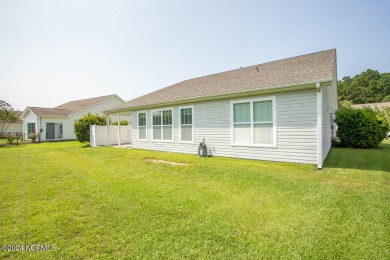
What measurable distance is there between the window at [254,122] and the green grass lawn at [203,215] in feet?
6.57

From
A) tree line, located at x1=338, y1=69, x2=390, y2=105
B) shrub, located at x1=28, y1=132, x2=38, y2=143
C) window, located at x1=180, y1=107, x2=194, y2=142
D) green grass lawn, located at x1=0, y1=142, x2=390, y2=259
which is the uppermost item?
tree line, located at x1=338, y1=69, x2=390, y2=105

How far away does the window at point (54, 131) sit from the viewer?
22.3 meters

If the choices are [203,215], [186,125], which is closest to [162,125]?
[186,125]

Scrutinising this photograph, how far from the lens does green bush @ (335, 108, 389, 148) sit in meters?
10.5

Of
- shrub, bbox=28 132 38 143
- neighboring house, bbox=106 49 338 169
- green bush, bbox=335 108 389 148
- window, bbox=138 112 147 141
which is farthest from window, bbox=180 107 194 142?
shrub, bbox=28 132 38 143

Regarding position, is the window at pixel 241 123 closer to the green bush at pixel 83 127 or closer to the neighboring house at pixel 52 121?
the green bush at pixel 83 127

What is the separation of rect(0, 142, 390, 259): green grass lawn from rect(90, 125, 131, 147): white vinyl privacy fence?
969 centimetres

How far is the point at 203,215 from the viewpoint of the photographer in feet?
10.9

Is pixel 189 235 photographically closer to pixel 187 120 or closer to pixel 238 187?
pixel 238 187

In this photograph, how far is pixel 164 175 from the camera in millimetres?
6027

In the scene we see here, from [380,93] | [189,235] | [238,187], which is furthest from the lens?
[380,93]

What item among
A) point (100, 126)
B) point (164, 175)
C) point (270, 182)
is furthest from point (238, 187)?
point (100, 126)

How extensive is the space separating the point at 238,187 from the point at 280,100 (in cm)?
408

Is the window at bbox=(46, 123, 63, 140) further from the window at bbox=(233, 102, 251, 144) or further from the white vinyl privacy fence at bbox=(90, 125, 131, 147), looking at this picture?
the window at bbox=(233, 102, 251, 144)
